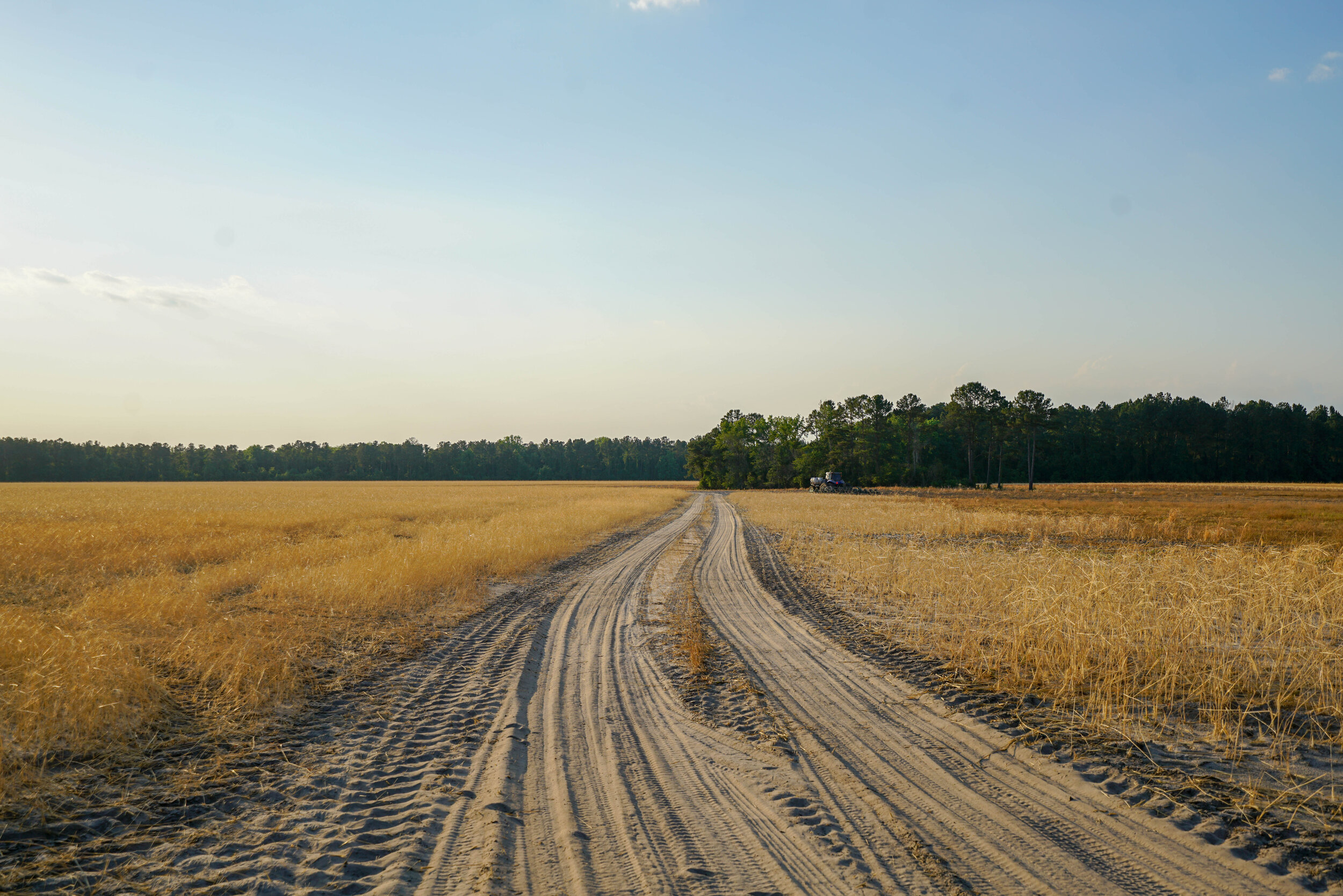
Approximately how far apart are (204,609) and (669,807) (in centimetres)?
952

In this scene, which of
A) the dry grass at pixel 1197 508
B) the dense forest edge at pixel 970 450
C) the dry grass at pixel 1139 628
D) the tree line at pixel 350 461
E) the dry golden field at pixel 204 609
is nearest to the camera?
the dry golden field at pixel 204 609

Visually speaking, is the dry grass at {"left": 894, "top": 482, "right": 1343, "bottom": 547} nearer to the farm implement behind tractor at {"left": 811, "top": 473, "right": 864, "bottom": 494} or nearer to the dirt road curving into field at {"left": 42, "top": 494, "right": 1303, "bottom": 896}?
the farm implement behind tractor at {"left": 811, "top": 473, "right": 864, "bottom": 494}

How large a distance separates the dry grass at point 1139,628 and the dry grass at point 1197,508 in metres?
7.57

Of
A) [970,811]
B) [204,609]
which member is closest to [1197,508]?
[970,811]

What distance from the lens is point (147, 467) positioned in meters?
132

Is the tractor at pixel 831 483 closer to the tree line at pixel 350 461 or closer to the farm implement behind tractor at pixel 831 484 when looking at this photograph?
the farm implement behind tractor at pixel 831 484

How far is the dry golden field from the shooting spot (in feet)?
18.7

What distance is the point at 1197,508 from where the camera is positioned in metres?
34.6

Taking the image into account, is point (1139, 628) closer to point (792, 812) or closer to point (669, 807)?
point (792, 812)

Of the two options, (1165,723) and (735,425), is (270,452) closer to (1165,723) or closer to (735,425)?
(735,425)

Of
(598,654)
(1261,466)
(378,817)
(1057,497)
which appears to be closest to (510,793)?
(378,817)

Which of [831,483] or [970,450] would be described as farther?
[970,450]

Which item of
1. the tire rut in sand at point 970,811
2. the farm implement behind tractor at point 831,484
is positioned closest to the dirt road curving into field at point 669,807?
the tire rut in sand at point 970,811

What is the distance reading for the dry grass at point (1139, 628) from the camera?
20.0 ft
